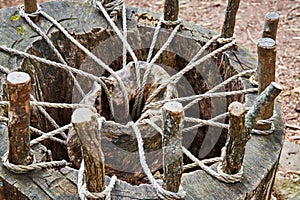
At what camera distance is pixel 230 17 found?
72.1 inches

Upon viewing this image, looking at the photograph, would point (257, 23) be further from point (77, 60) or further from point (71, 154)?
point (71, 154)

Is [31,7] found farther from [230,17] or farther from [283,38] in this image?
[283,38]

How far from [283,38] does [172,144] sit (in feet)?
7.46

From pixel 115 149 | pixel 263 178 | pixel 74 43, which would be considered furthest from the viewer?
pixel 74 43

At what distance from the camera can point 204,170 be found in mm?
1389

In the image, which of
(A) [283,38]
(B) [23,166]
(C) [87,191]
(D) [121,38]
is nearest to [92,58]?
(D) [121,38]

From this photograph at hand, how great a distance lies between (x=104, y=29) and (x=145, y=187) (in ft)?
2.72

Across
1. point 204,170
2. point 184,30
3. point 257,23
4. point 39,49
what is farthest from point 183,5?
point 204,170

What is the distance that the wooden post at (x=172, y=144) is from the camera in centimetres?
112

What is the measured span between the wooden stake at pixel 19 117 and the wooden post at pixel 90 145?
0.60ft

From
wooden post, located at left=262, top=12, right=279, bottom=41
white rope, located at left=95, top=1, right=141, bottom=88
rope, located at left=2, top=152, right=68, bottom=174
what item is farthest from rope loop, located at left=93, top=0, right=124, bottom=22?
rope, located at left=2, top=152, right=68, bottom=174

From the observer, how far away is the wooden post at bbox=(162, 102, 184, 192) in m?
1.12

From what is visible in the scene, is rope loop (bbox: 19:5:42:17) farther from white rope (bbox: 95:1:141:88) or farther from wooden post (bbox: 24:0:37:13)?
white rope (bbox: 95:1:141:88)

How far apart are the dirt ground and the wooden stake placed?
1.34 metres
